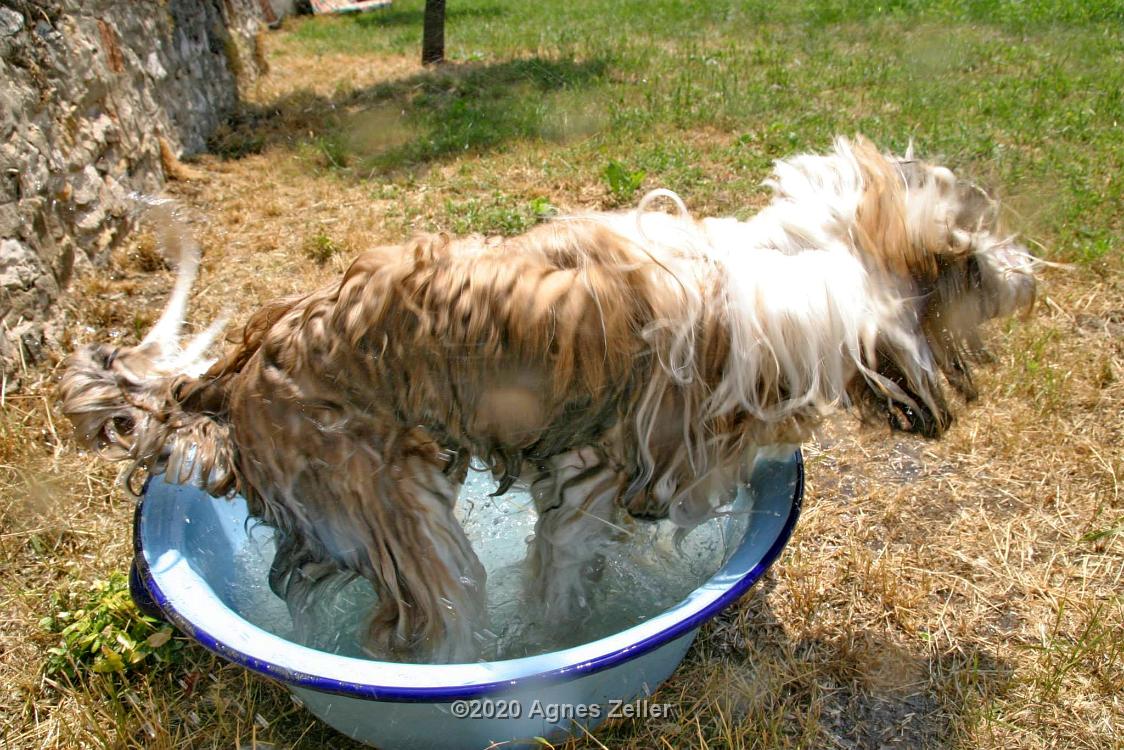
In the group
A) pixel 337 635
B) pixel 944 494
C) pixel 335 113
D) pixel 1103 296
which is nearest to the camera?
pixel 337 635

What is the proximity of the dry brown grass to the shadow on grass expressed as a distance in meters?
2.79

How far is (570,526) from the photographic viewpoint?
2695mm

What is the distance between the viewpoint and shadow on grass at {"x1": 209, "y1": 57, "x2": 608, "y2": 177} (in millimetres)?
7250

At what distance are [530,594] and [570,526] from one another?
420 mm

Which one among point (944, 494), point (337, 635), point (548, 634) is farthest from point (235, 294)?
point (944, 494)

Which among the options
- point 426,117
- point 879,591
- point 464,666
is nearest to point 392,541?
point 464,666

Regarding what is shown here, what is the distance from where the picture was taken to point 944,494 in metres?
3.73

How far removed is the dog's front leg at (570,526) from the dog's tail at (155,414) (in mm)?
891

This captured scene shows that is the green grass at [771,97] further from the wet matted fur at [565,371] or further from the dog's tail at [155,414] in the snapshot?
the dog's tail at [155,414]

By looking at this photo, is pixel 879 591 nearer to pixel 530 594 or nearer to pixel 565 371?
pixel 530 594

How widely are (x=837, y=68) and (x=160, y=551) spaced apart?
26.0ft

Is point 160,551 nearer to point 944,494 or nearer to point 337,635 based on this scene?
point 337,635

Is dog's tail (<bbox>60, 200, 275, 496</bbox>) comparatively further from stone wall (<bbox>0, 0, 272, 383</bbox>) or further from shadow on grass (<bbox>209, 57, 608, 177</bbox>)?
shadow on grass (<bbox>209, 57, 608, 177</bbox>)

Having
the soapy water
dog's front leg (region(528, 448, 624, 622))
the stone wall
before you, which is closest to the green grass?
the stone wall
